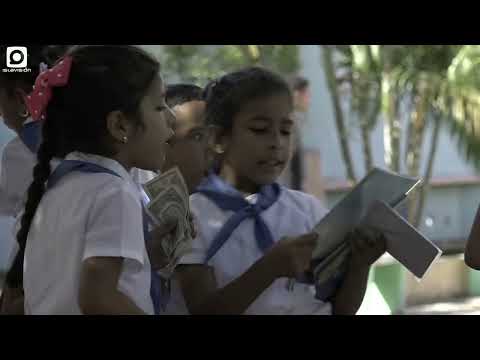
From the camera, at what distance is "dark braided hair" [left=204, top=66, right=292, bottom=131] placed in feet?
6.86

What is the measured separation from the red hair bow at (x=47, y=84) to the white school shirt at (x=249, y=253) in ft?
1.63

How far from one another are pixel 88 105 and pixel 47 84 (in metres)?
0.09

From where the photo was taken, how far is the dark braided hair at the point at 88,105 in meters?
1.65

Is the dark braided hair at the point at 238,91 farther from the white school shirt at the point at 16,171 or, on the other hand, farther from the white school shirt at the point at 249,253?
the white school shirt at the point at 16,171

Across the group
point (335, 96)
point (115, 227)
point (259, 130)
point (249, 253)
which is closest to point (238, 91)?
point (259, 130)

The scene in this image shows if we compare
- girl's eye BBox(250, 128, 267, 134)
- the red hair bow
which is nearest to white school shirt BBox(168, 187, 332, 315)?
girl's eye BBox(250, 128, 267, 134)

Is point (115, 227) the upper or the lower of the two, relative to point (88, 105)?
lower

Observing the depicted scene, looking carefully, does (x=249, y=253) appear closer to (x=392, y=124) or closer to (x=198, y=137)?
(x=198, y=137)

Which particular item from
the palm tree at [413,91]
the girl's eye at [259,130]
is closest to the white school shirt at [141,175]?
the girl's eye at [259,130]

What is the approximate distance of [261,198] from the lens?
2.07 metres

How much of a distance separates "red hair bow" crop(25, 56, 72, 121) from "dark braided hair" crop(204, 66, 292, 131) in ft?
1.72

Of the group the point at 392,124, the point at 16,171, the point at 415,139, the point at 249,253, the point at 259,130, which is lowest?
the point at 415,139

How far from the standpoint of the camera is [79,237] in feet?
5.04

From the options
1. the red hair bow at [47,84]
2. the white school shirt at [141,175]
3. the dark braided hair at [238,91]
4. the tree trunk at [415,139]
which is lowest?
the tree trunk at [415,139]
